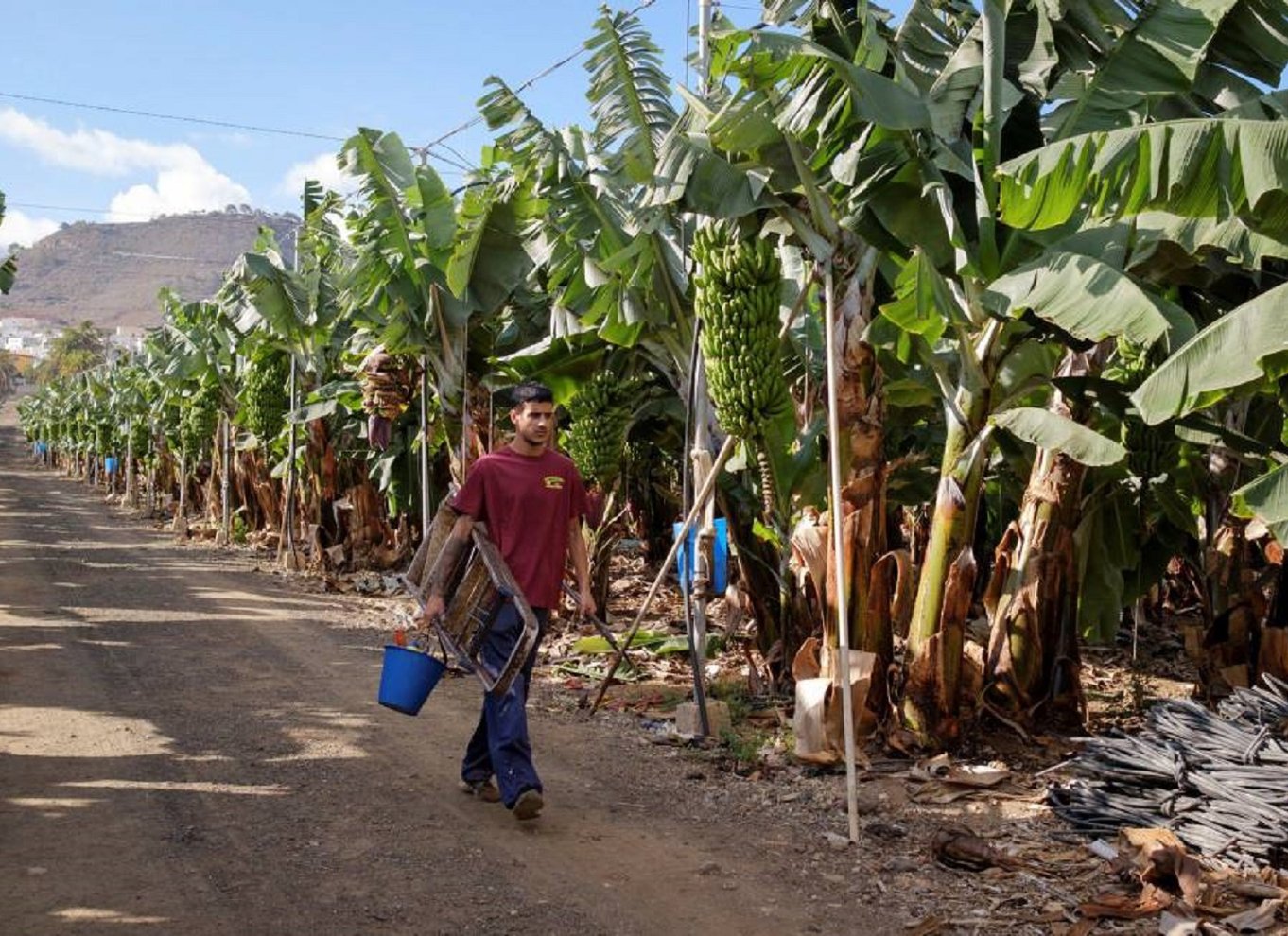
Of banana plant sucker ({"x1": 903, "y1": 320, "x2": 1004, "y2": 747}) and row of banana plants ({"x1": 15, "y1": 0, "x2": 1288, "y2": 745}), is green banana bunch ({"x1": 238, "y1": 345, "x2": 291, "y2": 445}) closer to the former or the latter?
row of banana plants ({"x1": 15, "y1": 0, "x2": 1288, "y2": 745})

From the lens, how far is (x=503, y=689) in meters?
5.41

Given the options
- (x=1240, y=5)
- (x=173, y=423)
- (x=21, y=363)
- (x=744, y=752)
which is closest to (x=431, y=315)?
(x=744, y=752)

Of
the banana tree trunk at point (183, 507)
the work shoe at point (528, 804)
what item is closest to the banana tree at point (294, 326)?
the banana tree trunk at point (183, 507)

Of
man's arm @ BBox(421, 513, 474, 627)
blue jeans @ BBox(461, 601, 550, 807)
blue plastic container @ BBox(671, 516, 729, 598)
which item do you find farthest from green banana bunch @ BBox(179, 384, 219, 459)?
blue jeans @ BBox(461, 601, 550, 807)

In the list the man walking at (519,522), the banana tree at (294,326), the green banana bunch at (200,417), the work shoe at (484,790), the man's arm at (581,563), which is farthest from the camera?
the green banana bunch at (200,417)

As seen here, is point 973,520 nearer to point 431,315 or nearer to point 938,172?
point 938,172

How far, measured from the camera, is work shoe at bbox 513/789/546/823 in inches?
208

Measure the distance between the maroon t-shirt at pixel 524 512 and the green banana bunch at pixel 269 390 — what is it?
13472 millimetres

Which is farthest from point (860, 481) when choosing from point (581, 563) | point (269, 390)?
point (269, 390)

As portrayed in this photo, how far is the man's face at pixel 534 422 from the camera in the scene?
18.5 feet

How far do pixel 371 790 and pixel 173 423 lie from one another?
27.9 m

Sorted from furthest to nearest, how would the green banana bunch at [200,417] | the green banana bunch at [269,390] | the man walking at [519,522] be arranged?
the green banana bunch at [200,417]
the green banana bunch at [269,390]
the man walking at [519,522]

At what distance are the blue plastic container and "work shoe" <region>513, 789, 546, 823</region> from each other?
2.37m

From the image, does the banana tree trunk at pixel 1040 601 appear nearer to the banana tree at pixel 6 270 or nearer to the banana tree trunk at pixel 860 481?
the banana tree trunk at pixel 860 481
